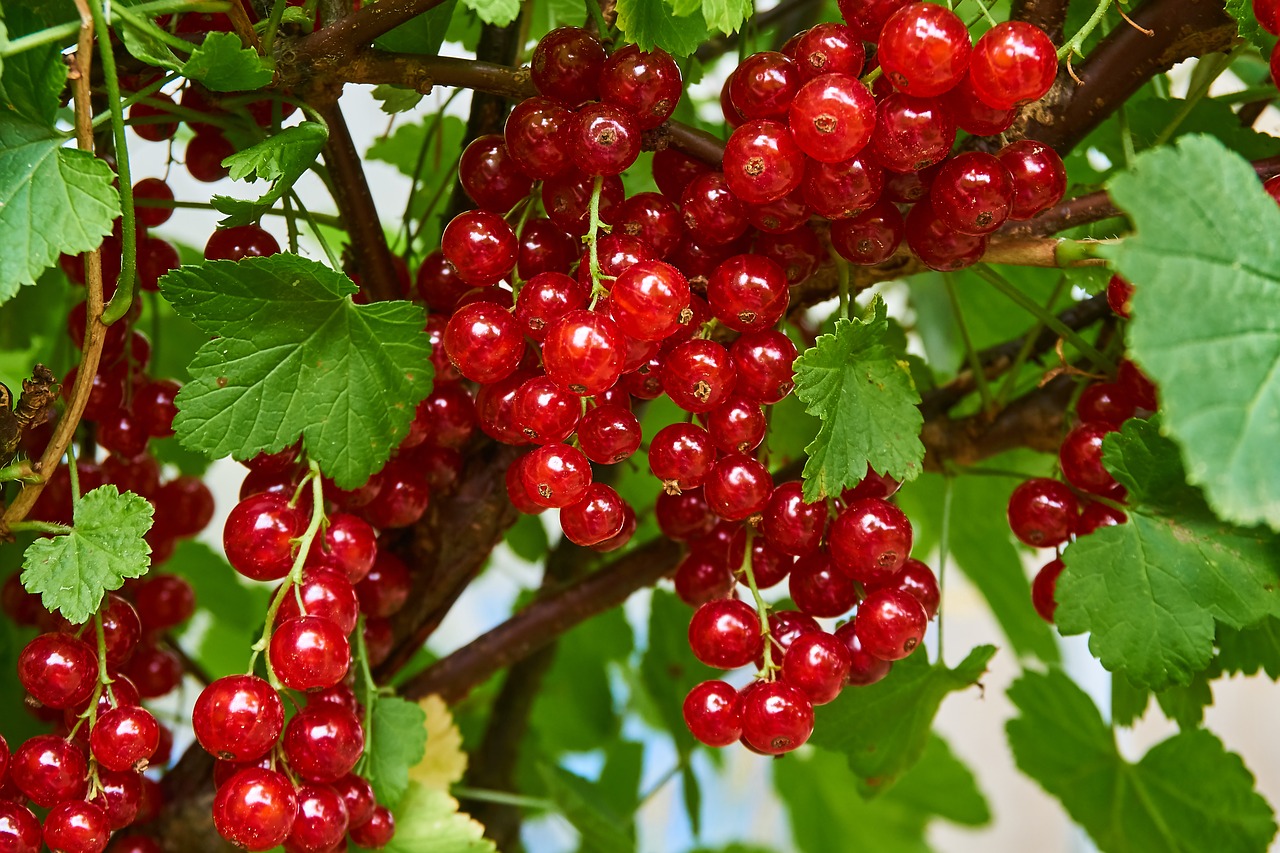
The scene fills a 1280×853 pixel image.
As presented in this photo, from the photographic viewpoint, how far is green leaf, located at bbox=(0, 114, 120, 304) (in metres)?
0.38

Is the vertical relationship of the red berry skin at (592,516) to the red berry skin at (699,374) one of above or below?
below

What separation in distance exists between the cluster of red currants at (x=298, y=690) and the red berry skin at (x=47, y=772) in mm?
53

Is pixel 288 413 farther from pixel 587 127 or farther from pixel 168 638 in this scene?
pixel 168 638

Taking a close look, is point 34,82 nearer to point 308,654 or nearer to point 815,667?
point 308,654

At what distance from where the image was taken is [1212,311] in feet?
1.07

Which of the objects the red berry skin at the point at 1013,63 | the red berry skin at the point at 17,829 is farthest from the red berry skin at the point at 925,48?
the red berry skin at the point at 17,829

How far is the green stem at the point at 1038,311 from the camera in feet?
1.65

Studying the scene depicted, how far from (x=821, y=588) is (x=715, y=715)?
71 millimetres

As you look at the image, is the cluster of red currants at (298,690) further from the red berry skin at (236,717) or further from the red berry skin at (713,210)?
the red berry skin at (713,210)

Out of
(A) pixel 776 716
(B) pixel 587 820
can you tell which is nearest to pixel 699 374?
(A) pixel 776 716

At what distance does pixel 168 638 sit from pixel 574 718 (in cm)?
43

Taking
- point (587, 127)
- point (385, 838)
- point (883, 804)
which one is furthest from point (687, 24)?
point (883, 804)

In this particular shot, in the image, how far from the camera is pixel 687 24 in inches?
A: 17.0

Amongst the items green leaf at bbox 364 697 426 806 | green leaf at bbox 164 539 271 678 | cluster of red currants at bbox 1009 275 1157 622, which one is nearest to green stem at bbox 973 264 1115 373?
cluster of red currants at bbox 1009 275 1157 622
